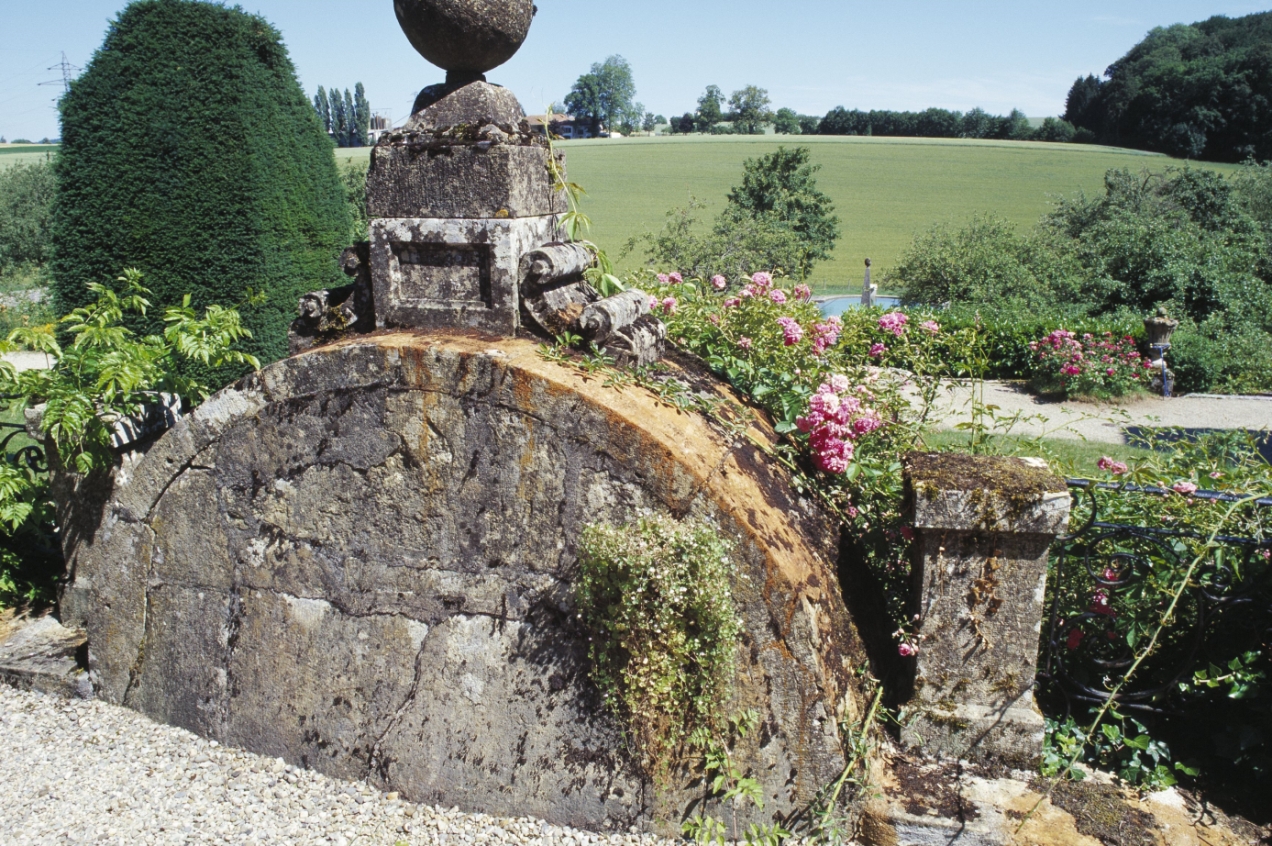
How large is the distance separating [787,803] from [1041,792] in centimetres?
89

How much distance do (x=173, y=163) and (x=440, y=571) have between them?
25.5ft

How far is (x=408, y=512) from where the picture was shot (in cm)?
316

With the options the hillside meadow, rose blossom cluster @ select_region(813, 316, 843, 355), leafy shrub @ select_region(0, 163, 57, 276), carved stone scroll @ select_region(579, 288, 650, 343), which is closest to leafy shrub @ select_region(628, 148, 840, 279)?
the hillside meadow

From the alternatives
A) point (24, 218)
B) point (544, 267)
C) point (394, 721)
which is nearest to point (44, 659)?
point (394, 721)

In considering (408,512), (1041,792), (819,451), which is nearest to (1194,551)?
(1041,792)

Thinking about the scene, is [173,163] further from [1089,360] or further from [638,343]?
[1089,360]

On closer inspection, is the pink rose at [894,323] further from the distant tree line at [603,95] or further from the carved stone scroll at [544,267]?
the distant tree line at [603,95]

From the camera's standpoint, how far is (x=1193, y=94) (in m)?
52.8

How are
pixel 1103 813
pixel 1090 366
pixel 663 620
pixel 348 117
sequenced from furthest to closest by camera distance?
pixel 348 117 < pixel 1090 366 < pixel 1103 813 < pixel 663 620

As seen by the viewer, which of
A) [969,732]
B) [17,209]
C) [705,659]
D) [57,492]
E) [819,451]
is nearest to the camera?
[705,659]

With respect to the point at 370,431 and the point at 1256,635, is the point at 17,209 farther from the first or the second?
the point at 1256,635

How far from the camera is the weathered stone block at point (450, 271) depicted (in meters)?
3.19

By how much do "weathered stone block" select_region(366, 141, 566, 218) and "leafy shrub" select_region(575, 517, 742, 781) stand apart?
1277 millimetres

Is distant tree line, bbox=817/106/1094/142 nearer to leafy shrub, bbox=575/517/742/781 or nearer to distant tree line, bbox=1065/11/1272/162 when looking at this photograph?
distant tree line, bbox=1065/11/1272/162
